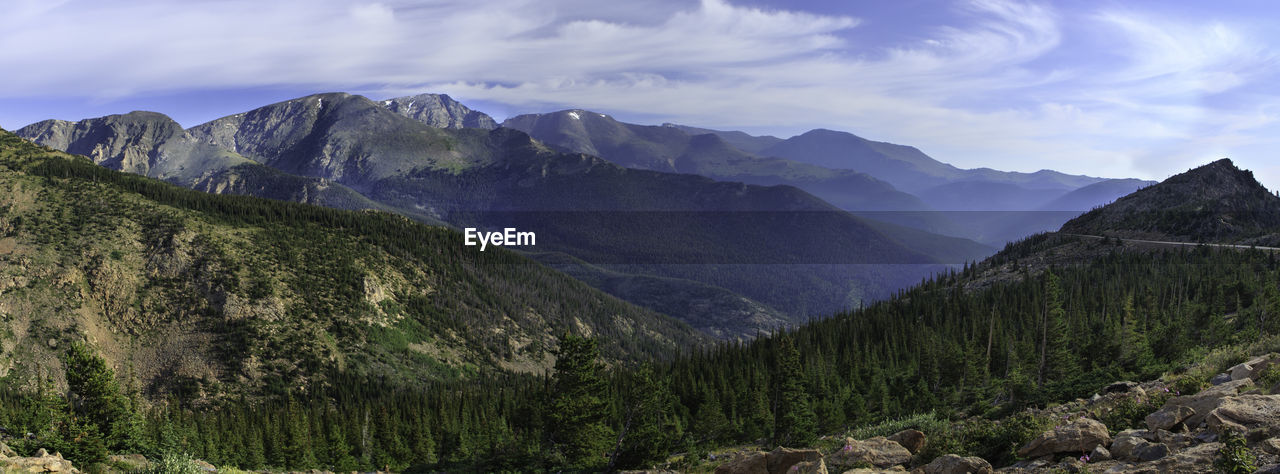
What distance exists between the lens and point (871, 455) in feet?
89.8

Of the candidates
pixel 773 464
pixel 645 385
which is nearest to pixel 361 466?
pixel 645 385

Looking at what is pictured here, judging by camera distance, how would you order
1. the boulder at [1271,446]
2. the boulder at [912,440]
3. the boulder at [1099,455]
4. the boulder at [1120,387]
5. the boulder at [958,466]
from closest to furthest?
1. the boulder at [1271,446]
2. the boulder at [1099,455]
3. the boulder at [958,466]
4. the boulder at [912,440]
5. the boulder at [1120,387]

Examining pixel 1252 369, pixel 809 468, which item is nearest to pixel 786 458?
pixel 809 468

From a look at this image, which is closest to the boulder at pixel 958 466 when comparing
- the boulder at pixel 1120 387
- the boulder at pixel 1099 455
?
the boulder at pixel 1099 455

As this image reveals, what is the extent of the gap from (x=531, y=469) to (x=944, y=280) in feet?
570

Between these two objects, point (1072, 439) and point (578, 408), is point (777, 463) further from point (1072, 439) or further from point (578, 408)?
point (578, 408)

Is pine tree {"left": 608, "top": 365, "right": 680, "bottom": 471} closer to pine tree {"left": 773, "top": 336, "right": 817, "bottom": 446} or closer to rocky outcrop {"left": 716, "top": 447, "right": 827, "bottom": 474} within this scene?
pine tree {"left": 773, "top": 336, "right": 817, "bottom": 446}

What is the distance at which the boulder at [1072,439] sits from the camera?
2167 centimetres

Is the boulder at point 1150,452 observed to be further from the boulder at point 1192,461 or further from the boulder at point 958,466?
the boulder at point 958,466

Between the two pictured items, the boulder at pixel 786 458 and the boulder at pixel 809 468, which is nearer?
the boulder at pixel 809 468

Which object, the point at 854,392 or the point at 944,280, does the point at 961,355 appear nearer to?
the point at 854,392

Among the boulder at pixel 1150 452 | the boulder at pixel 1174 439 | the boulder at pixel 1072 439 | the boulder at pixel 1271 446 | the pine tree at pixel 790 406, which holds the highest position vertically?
the boulder at pixel 1271 446

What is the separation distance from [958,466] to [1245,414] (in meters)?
8.70

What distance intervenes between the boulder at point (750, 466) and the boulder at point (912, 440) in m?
6.75
